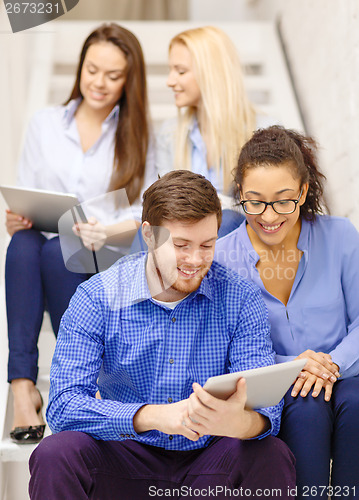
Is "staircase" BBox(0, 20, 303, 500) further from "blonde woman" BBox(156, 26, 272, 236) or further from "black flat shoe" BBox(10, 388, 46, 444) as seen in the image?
"black flat shoe" BBox(10, 388, 46, 444)

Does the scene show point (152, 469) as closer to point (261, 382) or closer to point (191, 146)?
point (261, 382)

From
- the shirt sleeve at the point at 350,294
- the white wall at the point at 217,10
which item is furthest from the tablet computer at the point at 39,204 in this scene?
the white wall at the point at 217,10

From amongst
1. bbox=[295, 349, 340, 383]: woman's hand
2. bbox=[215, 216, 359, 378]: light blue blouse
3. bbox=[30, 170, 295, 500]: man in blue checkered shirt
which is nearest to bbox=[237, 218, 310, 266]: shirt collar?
bbox=[215, 216, 359, 378]: light blue blouse

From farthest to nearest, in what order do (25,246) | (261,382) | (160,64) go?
(160,64), (25,246), (261,382)

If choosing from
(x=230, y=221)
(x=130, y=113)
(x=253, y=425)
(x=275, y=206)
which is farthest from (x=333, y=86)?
(x=253, y=425)

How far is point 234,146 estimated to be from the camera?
1.87 m

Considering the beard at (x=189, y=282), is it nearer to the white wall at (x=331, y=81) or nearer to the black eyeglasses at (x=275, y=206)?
the black eyeglasses at (x=275, y=206)

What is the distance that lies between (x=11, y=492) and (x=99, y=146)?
949 millimetres

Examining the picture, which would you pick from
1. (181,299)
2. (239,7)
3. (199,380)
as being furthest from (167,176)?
(239,7)

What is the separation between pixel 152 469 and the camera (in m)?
1.29

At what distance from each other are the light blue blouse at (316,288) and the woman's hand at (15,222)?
0.52 metres

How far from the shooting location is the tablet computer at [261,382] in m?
1.11

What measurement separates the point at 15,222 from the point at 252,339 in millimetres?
720

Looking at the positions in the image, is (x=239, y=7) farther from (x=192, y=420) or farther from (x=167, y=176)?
(x=192, y=420)
